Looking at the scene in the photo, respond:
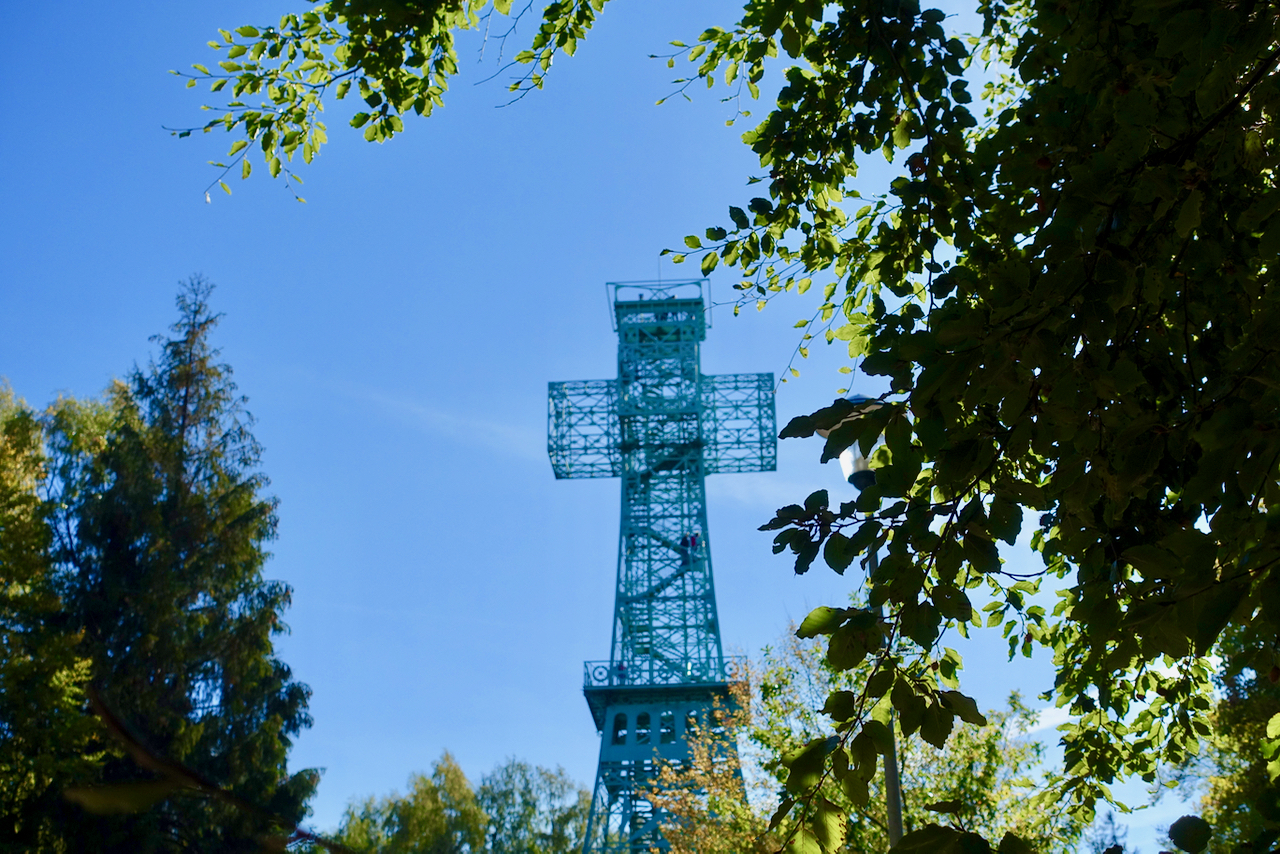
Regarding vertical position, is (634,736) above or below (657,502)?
below

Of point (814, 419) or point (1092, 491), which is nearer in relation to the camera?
point (814, 419)

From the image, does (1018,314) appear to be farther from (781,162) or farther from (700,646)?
(700,646)

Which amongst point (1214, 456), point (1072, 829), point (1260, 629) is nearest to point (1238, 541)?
point (1260, 629)

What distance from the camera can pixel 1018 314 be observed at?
5.51 feet

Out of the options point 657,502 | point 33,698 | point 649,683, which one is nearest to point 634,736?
point 649,683

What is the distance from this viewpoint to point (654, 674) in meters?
25.2

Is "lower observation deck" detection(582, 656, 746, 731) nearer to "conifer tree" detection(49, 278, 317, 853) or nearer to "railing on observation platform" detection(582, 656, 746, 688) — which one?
"railing on observation platform" detection(582, 656, 746, 688)

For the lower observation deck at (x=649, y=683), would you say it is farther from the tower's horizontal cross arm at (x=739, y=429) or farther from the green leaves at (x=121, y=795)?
the green leaves at (x=121, y=795)

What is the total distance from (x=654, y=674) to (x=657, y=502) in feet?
18.2

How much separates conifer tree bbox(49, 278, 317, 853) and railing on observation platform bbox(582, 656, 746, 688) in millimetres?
8707

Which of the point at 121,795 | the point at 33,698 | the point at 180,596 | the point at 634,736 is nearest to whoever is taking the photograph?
the point at 121,795

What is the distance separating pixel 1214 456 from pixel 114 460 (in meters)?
19.6

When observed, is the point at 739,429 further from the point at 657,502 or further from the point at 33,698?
the point at 33,698

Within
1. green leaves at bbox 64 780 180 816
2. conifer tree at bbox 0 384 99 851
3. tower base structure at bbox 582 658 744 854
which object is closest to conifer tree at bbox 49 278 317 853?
conifer tree at bbox 0 384 99 851
